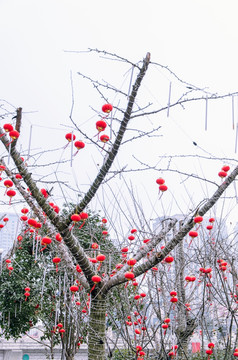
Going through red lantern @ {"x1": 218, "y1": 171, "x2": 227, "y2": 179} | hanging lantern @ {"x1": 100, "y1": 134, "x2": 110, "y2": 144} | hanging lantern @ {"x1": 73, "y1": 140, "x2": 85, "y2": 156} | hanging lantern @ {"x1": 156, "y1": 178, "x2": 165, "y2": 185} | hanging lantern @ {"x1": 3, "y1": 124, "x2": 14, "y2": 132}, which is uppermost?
hanging lantern @ {"x1": 3, "y1": 124, "x2": 14, "y2": 132}

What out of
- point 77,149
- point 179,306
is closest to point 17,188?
point 77,149

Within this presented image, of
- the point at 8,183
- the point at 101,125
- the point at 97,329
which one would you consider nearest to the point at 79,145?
the point at 101,125

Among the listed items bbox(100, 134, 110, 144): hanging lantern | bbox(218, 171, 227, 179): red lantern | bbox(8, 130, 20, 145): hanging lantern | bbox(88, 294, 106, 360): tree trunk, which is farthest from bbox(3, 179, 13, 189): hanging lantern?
bbox(218, 171, 227, 179): red lantern

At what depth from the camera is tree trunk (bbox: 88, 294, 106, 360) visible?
2953 millimetres

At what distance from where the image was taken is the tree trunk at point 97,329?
2953 mm

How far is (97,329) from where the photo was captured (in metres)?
3.00

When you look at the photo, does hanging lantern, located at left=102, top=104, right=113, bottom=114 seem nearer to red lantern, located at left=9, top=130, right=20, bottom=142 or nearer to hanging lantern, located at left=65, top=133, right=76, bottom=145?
hanging lantern, located at left=65, top=133, right=76, bottom=145

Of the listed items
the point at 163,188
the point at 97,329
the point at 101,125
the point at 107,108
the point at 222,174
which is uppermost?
the point at 107,108

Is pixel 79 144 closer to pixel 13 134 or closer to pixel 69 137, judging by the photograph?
pixel 69 137

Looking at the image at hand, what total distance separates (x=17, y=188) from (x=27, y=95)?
118cm

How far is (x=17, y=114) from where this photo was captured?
2896mm

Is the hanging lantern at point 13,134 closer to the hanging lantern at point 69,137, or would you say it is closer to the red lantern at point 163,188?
the hanging lantern at point 69,137

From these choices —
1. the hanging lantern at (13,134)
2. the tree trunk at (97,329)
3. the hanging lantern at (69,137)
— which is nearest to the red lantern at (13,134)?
the hanging lantern at (13,134)

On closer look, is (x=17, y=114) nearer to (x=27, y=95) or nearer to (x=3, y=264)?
(x=27, y=95)
